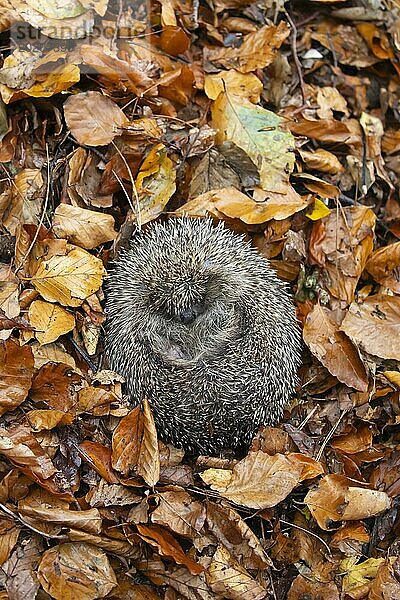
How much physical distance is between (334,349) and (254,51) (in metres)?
1.92

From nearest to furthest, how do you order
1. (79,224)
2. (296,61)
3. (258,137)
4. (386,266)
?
(79,224), (258,137), (386,266), (296,61)

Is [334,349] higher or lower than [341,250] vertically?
lower

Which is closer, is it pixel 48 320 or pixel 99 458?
pixel 99 458

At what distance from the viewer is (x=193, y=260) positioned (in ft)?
11.9

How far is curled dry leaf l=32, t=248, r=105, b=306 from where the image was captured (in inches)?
132

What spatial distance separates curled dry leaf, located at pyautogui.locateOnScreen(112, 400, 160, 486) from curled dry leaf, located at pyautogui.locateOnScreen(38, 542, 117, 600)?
0.38 meters

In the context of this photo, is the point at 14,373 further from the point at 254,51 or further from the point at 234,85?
the point at 254,51

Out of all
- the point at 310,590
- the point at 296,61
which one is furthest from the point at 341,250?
the point at 310,590

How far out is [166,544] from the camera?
3.02m

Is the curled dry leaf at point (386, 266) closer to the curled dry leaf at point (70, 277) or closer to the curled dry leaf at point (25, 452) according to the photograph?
the curled dry leaf at point (70, 277)

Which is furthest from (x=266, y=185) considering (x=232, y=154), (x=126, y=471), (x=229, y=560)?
(x=229, y=560)

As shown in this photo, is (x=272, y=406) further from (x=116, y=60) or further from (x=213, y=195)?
(x=116, y=60)

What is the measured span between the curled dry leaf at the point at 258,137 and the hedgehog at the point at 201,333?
42 centimetres

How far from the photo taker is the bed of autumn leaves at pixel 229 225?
119 inches
